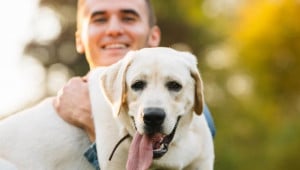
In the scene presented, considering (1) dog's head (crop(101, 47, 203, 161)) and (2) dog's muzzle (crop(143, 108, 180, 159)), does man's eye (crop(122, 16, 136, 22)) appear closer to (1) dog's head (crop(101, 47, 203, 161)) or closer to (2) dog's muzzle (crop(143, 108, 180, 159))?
(1) dog's head (crop(101, 47, 203, 161))

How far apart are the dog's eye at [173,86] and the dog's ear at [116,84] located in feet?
0.93

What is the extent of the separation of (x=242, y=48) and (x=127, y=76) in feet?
57.9

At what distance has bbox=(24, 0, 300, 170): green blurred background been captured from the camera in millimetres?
21734

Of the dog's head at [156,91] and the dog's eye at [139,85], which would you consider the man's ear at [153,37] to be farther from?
the dog's eye at [139,85]

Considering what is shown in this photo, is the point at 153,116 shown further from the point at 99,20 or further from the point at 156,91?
the point at 99,20

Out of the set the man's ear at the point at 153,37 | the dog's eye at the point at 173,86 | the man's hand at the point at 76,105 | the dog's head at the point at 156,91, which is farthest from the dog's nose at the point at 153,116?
the man's ear at the point at 153,37

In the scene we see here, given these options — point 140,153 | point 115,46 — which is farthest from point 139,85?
point 115,46

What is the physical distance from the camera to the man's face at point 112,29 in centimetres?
853

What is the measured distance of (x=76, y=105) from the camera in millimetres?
7992

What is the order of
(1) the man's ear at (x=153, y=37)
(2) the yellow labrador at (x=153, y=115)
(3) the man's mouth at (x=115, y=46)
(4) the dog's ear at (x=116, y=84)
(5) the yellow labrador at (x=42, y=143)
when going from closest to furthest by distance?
(2) the yellow labrador at (x=153, y=115) < (4) the dog's ear at (x=116, y=84) < (5) the yellow labrador at (x=42, y=143) < (3) the man's mouth at (x=115, y=46) < (1) the man's ear at (x=153, y=37)

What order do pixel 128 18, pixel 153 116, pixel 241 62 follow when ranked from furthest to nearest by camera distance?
pixel 241 62, pixel 128 18, pixel 153 116

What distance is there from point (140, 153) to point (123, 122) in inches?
11.2

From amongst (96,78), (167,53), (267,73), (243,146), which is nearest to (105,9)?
(96,78)

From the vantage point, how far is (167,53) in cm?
729
